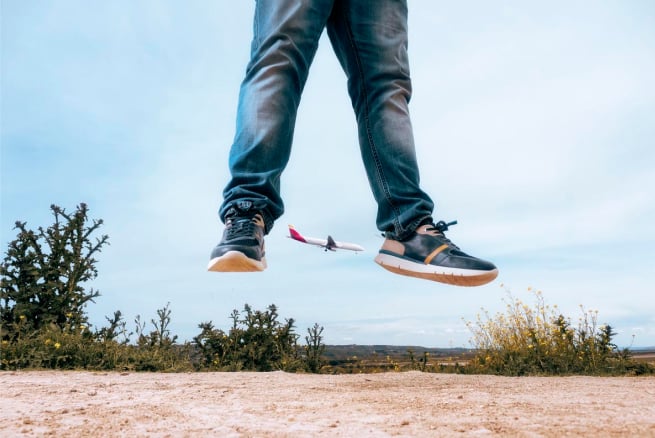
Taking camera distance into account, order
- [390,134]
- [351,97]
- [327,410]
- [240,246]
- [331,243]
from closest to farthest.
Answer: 1. [327,410]
2. [240,246]
3. [390,134]
4. [351,97]
5. [331,243]

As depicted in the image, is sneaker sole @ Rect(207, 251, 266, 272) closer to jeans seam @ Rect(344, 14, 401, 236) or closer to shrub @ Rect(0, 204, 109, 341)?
jeans seam @ Rect(344, 14, 401, 236)

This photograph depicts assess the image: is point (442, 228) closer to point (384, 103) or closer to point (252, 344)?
point (384, 103)

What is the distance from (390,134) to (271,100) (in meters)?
0.63

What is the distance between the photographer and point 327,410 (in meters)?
1.93

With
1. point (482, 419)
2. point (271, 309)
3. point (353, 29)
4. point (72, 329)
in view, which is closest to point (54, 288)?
point (72, 329)

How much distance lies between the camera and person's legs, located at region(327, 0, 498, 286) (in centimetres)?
278

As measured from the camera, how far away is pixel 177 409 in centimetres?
204

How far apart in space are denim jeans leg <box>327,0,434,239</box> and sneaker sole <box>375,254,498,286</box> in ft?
0.46

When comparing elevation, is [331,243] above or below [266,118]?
above

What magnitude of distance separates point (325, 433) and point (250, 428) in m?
0.24

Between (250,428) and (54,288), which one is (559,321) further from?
(54,288)

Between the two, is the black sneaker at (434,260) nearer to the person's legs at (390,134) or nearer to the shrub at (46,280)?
the person's legs at (390,134)

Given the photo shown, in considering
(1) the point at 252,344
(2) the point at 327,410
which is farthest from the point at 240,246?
(1) the point at 252,344

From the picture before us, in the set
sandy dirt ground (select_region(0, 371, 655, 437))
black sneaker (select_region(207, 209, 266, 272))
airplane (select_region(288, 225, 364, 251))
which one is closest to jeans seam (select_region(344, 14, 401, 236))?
black sneaker (select_region(207, 209, 266, 272))
